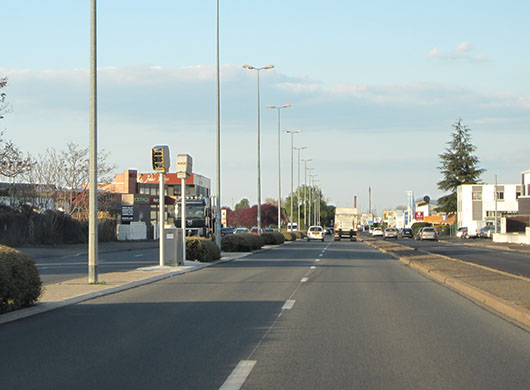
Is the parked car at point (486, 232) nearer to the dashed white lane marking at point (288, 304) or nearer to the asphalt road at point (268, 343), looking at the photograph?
the asphalt road at point (268, 343)

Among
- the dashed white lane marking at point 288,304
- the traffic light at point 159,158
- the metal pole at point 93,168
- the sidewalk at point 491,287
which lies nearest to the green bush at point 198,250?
the traffic light at point 159,158

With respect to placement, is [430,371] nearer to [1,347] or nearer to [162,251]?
[1,347]

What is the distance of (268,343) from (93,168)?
1027cm

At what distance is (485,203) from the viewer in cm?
10681

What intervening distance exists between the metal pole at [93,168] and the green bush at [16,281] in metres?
4.85

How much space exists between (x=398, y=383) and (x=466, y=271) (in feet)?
54.5

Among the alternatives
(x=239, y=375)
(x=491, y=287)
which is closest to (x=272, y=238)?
(x=491, y=287)

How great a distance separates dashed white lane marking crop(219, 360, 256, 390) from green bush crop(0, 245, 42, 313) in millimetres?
5829

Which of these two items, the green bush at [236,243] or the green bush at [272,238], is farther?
the green bush at [272,238]

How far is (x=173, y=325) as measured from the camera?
38.0 ft

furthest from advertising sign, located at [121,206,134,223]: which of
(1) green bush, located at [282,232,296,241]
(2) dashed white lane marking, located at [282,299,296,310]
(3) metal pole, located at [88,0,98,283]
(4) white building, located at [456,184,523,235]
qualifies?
(2) dashed white lane marking, located at [282,299,296,310]

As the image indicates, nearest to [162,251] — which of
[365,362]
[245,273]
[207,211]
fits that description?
[245,273]

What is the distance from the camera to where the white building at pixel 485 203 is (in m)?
106

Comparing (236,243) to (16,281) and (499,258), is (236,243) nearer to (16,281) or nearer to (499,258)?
(499,258)
